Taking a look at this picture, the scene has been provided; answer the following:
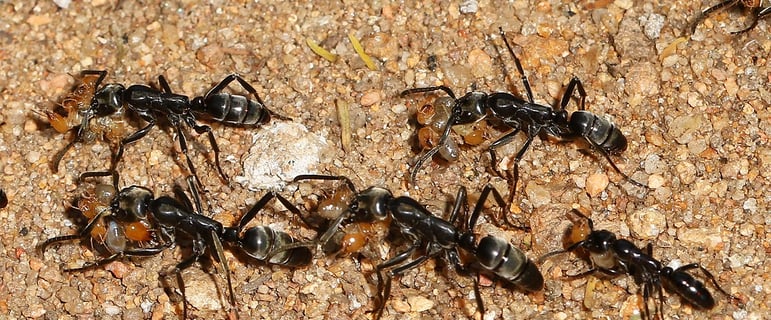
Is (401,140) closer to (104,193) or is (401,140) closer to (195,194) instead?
(195,194)

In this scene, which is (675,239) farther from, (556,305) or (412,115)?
(412,115)

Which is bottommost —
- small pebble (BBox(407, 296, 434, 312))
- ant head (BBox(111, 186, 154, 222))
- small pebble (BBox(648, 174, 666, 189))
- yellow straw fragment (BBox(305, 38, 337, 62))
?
small pebble (BBox(407, 296, 434, 312))

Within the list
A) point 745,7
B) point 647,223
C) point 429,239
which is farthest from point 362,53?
point 745,7

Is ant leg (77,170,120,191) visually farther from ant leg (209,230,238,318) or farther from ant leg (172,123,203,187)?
ant leg (209,230,238,318)

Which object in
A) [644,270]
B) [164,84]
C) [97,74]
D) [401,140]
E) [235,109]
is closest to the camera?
[644,270]

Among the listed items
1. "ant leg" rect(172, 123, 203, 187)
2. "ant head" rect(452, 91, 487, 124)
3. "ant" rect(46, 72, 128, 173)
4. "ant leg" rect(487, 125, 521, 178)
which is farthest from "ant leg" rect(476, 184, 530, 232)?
"ant" rect(46, 72, 128, 173)

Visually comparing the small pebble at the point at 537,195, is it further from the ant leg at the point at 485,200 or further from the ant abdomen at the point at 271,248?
the ant abdomen at the point at 271,248
